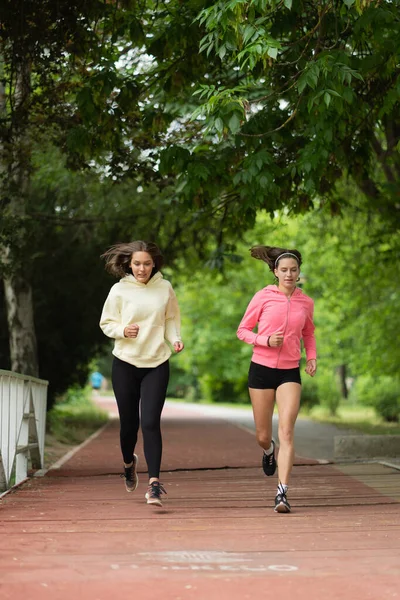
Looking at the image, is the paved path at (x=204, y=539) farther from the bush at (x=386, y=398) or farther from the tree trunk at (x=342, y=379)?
the tree trunk at (x=342, y=379)

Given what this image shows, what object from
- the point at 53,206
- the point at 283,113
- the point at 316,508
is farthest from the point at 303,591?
the point at 53,206

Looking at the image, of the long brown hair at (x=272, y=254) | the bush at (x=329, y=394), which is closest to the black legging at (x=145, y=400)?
the long brown hair at (x=272, y=254)

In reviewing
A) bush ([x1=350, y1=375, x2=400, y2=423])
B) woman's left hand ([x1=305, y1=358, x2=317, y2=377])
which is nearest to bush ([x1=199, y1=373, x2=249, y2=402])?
bush ([x1=350, y1=375, x2=400, y2=423])

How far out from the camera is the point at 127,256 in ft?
27.9

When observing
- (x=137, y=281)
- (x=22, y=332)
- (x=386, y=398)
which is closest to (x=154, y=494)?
(x=137, y=281)

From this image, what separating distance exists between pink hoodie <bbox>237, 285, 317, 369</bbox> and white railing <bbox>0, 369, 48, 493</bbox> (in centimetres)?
221

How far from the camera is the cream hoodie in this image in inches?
324

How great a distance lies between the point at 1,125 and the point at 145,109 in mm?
1748

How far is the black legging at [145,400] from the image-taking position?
8.15 metres

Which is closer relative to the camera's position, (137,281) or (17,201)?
(137,281)

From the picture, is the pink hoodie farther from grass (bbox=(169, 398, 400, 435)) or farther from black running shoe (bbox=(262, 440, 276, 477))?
grass (bbox=(169, 398, 400, 435))

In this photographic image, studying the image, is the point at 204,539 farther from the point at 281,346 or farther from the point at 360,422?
the point at 360,422

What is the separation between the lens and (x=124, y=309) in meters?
8.33

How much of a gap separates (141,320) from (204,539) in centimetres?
228
